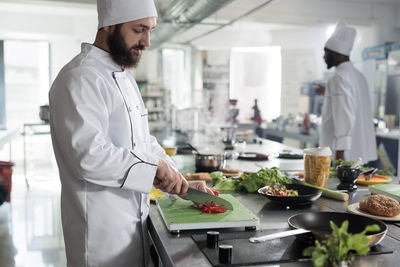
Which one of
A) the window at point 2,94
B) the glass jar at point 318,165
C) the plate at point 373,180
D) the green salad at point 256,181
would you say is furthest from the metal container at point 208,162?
the window at point 2,94

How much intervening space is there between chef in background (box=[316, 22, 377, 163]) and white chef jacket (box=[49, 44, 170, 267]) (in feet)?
7.66

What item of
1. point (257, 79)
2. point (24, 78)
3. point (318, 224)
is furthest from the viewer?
point (257, 79)

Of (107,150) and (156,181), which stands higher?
(107,150)

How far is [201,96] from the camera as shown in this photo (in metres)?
6.98

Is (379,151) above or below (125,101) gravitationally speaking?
below

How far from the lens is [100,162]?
1342 millimetres

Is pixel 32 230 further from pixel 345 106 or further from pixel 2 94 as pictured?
pixel 2 94

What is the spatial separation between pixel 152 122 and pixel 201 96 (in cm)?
131

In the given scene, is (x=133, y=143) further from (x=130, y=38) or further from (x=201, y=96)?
(x=201, y=96)

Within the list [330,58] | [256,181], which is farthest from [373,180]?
[330,58]

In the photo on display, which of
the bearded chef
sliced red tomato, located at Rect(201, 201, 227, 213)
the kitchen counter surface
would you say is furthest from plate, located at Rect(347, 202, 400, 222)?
the bearded chef

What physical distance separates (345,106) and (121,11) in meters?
2.47

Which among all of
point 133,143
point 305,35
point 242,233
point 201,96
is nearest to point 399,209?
point 242,233

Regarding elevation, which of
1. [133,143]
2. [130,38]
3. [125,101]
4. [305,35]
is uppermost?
[305,35]
